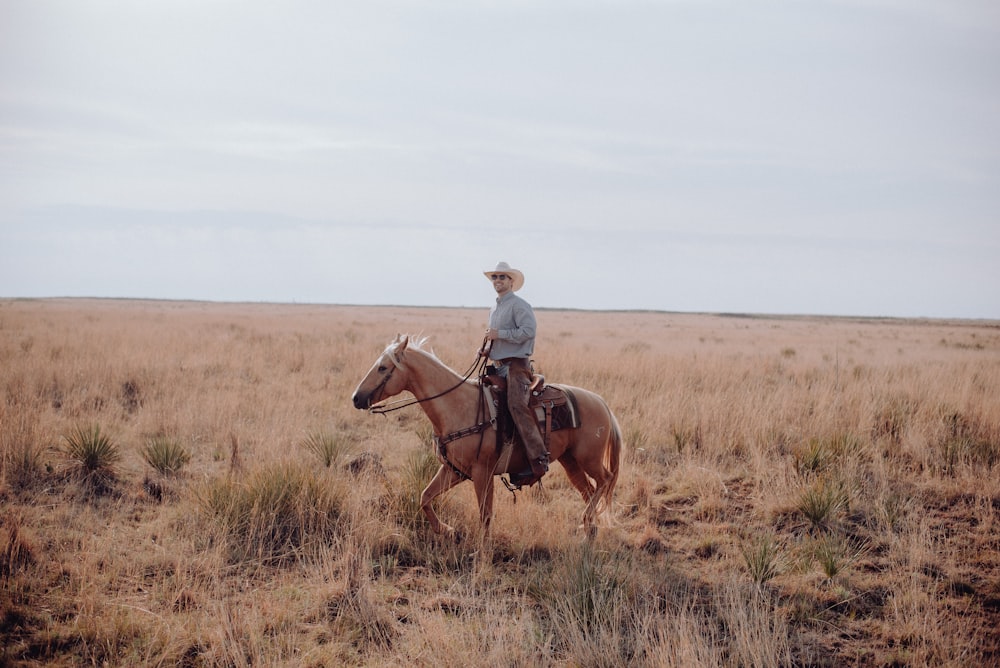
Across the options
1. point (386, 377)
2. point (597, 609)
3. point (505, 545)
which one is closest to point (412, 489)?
point (505, 545)

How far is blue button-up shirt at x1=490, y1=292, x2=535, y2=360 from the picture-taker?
564cm

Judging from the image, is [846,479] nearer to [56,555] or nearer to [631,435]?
→ [631,435]

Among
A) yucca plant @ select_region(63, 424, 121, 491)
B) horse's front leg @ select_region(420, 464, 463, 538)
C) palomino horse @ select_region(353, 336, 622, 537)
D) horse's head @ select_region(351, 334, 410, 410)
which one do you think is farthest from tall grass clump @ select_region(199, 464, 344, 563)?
yucca plant @ select_region(63, 424, 121, 491)

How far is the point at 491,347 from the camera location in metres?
5.91

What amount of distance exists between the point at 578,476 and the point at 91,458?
5.97 m

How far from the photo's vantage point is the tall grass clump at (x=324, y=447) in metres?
8.02

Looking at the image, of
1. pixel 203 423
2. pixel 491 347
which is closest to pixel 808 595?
pixel 491 347

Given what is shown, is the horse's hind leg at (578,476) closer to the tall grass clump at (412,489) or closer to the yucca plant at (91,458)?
the tall grass clump at (412,489)

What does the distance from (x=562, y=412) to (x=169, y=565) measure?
3.83 metres

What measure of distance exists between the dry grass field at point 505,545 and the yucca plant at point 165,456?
6 centimetres

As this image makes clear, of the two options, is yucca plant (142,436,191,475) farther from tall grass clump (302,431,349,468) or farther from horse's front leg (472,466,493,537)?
horse's front leg (472,466,493,537)

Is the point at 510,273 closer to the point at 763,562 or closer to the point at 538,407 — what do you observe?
the point at 538,407


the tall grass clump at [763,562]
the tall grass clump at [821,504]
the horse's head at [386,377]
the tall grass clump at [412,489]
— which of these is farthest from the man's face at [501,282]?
the tall grass clump at [821,504]

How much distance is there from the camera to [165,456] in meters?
7.78
